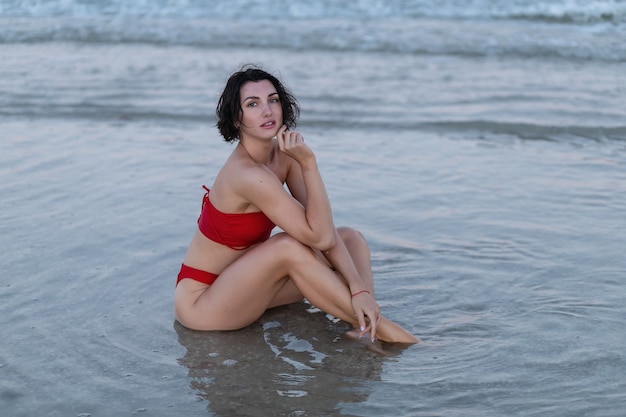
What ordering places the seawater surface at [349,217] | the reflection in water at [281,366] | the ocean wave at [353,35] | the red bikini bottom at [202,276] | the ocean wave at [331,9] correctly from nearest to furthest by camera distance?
the reflection in water at [281,366]
the seawater surface at [349,217]
the red bikini bottom at [202,276]
the ocean wave at [353,35]
the ocean wave at [331,9]

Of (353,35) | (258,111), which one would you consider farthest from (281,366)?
(353,35)

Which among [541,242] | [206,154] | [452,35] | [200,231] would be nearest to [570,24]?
[452,35]

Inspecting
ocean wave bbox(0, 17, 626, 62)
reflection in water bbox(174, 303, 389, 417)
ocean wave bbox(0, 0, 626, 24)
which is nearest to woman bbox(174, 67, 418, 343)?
reflection in water bbox(174, 303, 389, 417)

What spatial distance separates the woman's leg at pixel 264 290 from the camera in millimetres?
4586

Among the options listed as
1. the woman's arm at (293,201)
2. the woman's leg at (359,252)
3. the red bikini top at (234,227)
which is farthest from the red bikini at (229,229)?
the woman's leg at (359,252)

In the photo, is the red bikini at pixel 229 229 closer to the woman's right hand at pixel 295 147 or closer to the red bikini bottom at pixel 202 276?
the red bikini bottom at pixel 202 276

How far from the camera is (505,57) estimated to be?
1219 centimetres

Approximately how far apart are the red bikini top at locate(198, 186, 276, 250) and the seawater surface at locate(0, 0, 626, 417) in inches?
18.7

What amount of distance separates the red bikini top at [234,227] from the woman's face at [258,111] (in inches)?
15.5

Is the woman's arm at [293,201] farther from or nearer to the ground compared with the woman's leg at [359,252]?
farther from the ground

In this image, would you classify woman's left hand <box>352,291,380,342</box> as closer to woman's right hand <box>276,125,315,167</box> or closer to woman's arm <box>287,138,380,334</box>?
woman's arm <box>287,138,380,334</box>

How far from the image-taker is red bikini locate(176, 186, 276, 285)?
474cm

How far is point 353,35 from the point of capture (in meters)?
13.5

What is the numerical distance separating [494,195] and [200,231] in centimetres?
289
